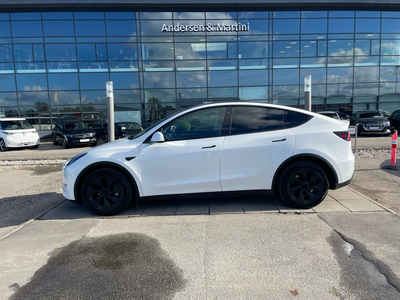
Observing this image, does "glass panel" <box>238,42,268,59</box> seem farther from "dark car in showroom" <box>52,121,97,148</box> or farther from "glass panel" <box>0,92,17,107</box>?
"glass panel" <box>0,92,17,107</box>

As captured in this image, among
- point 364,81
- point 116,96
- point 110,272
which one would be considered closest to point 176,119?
point 110,272

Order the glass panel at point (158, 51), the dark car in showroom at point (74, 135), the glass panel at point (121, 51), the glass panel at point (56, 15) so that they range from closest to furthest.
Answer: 1. the dark car in showroom at point (74, 135)
2. the glass panel at point (56, 15)
3. the glass panel at point (121, 51)
4. the glass panel at point (158, 51)

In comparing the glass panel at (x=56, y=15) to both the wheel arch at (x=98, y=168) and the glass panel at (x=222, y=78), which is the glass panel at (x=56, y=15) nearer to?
the glass panel at (x=222, y=78)

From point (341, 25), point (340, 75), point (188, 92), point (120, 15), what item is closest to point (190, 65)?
point (188, 92)

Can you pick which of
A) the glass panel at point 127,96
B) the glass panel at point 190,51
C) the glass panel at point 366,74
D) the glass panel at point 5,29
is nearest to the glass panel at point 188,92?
the glass panel at point 190,51

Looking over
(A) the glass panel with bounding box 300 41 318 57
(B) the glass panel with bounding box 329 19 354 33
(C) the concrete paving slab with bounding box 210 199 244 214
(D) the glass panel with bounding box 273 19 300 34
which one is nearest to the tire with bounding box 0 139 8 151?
(C) the concrete paving slab with bounding box 210 199 244 214

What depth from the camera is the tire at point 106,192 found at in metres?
4.15

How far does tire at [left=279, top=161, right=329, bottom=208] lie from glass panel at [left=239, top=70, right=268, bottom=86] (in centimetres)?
1832

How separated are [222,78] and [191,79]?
2455mm

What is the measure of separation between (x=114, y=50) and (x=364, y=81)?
66.7ft

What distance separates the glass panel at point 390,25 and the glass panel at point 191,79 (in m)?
15.1

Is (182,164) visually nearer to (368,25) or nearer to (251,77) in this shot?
(251,77)

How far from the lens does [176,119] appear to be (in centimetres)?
428

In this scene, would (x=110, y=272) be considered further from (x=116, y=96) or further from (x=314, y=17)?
(x=314, y=17)
